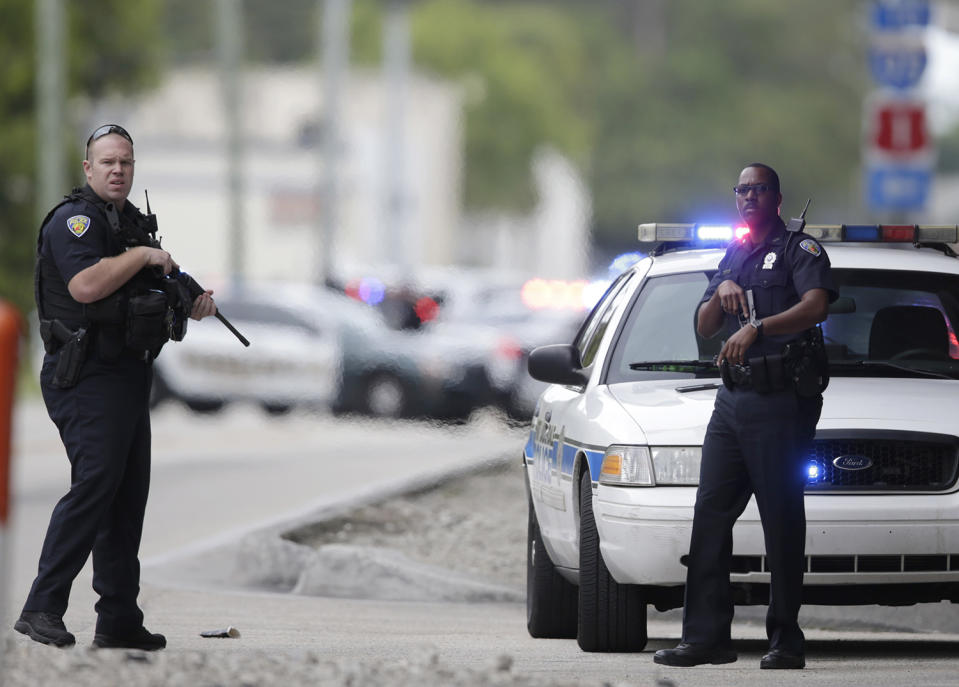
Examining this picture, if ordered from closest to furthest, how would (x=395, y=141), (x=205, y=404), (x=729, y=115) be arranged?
(x=205, y=404), (x=395, y=141), (x=729, y=115)

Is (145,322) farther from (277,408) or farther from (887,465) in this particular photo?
(277,408)

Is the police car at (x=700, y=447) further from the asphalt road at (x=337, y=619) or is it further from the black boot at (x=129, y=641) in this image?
the black boot at (x=129, y=641)

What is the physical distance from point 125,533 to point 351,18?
85793 mm

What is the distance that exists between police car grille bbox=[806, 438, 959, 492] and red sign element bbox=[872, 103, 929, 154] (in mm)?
10542

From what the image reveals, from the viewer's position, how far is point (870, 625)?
1066cm

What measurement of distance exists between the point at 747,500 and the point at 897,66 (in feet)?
35.9

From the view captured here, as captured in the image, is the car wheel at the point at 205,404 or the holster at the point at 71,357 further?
the car wheel at the point at 205,404

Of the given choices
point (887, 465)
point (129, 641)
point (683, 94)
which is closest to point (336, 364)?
point (129, 641)

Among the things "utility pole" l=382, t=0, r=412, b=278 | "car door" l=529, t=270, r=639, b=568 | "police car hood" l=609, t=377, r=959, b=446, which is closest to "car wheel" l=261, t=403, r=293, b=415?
"car door" l=529, t=270, r=639, b=568

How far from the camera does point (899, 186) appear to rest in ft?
59.2

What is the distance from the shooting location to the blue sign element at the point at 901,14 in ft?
59.2

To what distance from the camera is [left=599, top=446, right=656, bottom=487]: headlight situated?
Result: 7957mm

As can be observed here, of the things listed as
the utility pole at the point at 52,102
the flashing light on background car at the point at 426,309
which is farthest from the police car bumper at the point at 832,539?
the utility pole at the point at 52,102

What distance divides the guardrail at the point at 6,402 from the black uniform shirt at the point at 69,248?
7.94 ft
